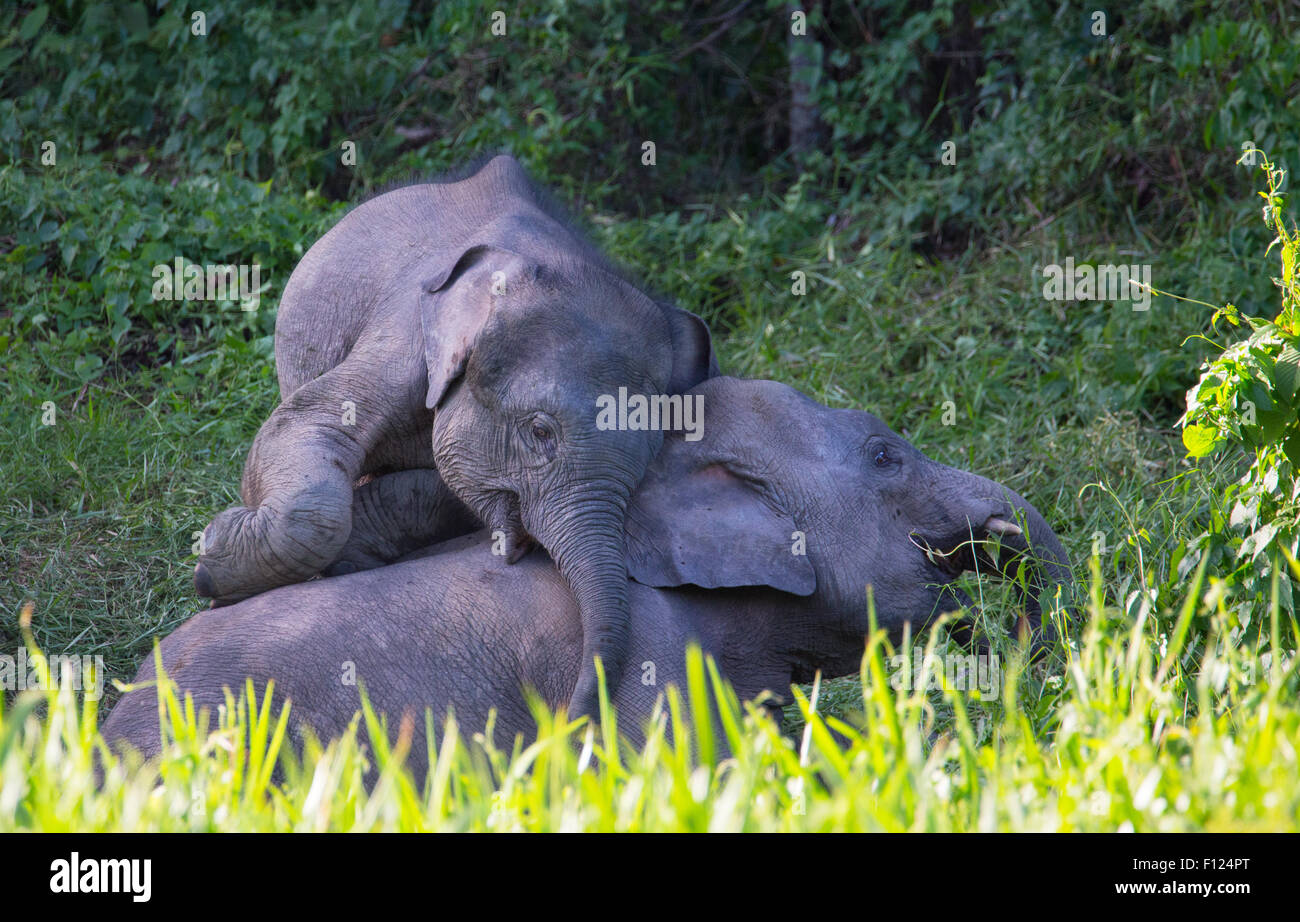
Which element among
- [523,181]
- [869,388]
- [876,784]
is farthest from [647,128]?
[876,784]

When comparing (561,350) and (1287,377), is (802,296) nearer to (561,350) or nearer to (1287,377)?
(561,350)

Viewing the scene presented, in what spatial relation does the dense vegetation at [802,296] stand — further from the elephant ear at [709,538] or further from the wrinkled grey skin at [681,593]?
the elephant ear at [709,538]

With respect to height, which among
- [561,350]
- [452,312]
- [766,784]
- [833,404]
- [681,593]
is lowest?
[766,784]

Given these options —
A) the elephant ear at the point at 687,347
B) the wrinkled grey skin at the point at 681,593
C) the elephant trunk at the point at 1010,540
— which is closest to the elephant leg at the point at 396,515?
the wrinkled grey skin at the point at 681,593

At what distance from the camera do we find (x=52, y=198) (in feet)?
28.8

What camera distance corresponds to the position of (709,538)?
4.66m

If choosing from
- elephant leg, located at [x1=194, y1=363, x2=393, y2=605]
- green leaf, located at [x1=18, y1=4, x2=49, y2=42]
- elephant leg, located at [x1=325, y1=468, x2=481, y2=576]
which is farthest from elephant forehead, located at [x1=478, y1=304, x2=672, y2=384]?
green leaf, located at [x1=18, y1=4, x2=49, y2=42]

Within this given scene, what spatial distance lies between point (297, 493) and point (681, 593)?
3.50 ft

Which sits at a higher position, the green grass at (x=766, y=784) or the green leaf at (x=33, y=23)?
the green leaf at (x=33, y=23)

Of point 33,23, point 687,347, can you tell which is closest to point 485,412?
point 687,347

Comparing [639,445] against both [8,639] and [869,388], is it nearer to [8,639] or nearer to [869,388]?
[8,639]

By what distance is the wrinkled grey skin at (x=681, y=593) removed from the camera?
4355 mm

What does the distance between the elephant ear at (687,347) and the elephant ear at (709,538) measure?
0.38 m

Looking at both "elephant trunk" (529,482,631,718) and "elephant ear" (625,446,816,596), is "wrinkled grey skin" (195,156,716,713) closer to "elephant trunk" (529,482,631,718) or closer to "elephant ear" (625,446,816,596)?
"elephant trunk" (529,482,631,718)
